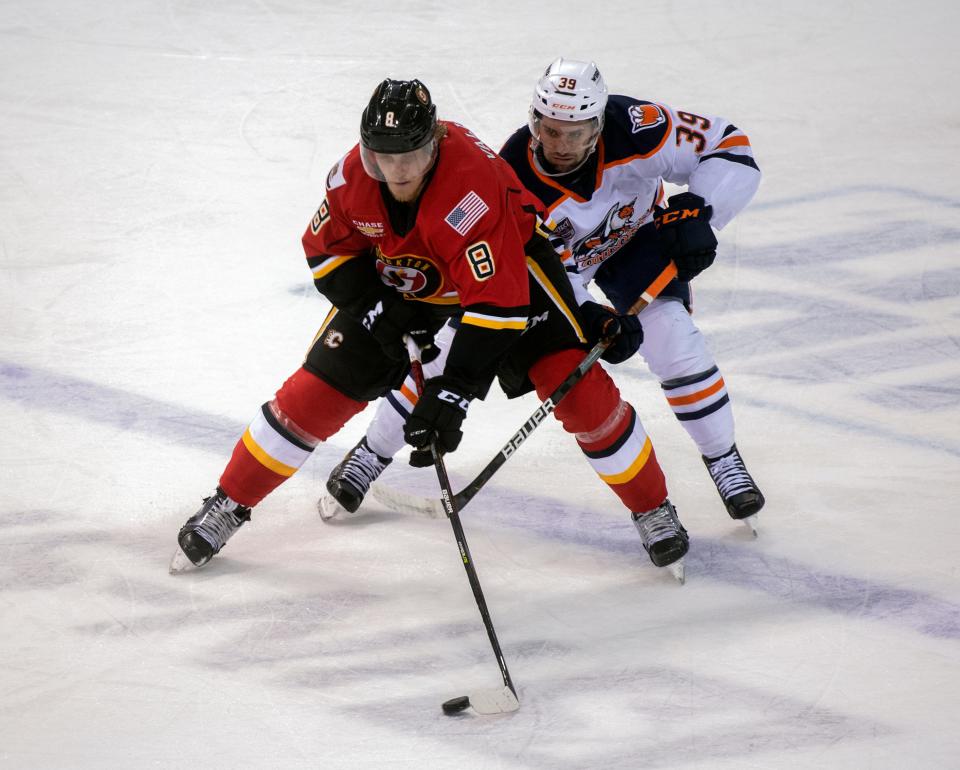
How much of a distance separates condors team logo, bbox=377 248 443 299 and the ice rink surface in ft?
2.29

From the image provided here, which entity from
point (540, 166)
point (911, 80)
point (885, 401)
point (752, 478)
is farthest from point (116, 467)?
point (911, 80)

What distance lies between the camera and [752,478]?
3.32 m

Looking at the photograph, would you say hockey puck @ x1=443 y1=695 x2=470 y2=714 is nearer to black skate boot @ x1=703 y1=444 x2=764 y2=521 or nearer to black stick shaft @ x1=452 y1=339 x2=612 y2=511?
black stick shaft @ x1=452 y1=339 x2=612 y2=511

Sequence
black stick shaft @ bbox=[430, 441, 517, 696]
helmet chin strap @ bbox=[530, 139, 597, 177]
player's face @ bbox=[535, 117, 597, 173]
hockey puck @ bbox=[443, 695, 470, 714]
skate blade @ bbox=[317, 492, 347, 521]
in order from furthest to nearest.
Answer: skate blade @ bbox=[317, 492, 347, 521]
helmet chin strap @ bbox=[530, 139, 597, 177]
player's face @ bbox=[535, 117, 597, 173]
black stick shaft @ bbox=[430, 441, 517, 696]
hockey puck @ bbox=[443, 695, 470, 714]

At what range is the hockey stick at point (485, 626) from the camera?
2469 mm

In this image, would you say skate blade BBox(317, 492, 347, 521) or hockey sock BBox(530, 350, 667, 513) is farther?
skate blade BBox(317, 492, 347, 521)

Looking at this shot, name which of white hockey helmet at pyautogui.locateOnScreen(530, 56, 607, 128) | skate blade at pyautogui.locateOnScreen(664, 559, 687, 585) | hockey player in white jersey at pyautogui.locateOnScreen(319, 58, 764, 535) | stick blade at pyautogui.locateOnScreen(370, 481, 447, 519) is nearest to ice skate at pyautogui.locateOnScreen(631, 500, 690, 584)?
skate blade at pyautogui.locateOnScreen(664, 559, 687, 585)

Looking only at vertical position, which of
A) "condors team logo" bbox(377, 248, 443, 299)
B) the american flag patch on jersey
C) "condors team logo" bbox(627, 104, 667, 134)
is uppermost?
"condors team logo" bbox(627, 104, 667, 134)

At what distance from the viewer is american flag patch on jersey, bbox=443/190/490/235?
8.25 feet

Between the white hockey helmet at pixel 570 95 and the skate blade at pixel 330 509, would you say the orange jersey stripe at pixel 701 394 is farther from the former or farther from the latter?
the skate blade at pixel 330 509

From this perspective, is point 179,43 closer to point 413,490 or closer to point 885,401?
point 413,490

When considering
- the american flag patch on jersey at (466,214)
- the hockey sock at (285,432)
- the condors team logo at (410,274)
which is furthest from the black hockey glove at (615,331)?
the hockey sock at (285,432)

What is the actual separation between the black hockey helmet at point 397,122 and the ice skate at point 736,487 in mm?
1234

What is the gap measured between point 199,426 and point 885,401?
2100 mm
